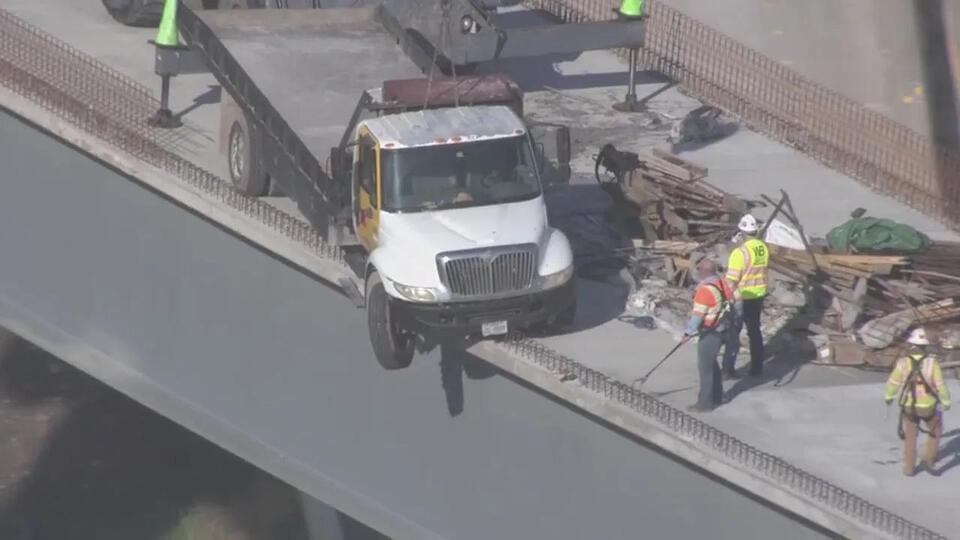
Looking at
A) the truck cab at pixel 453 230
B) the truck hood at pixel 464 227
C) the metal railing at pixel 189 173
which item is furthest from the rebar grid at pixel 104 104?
the truck hood at pixel 464 227

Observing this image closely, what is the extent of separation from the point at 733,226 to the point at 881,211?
2839 mm

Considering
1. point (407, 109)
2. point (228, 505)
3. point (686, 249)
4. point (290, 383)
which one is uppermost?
point (407, 109)

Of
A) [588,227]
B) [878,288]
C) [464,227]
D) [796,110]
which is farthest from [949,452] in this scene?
[796,110]

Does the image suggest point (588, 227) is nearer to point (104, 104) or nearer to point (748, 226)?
point (748, 226)

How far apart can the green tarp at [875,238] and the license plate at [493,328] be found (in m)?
4.04

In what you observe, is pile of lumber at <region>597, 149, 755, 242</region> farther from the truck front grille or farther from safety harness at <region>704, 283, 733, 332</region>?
the truck front grille

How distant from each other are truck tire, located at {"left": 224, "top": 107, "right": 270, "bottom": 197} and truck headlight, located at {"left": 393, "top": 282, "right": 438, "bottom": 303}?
11.4 feet

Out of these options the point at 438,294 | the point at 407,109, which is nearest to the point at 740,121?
the point at 407,109

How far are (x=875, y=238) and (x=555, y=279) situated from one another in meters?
3.72

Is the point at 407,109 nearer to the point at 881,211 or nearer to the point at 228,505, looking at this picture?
the point at 881,211

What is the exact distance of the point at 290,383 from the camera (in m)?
19.7

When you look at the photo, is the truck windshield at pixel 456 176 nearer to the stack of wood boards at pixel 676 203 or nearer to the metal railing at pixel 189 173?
the metal railing at pixel 189 173

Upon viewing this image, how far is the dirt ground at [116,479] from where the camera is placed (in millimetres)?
26078

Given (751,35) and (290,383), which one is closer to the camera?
(290,383)
